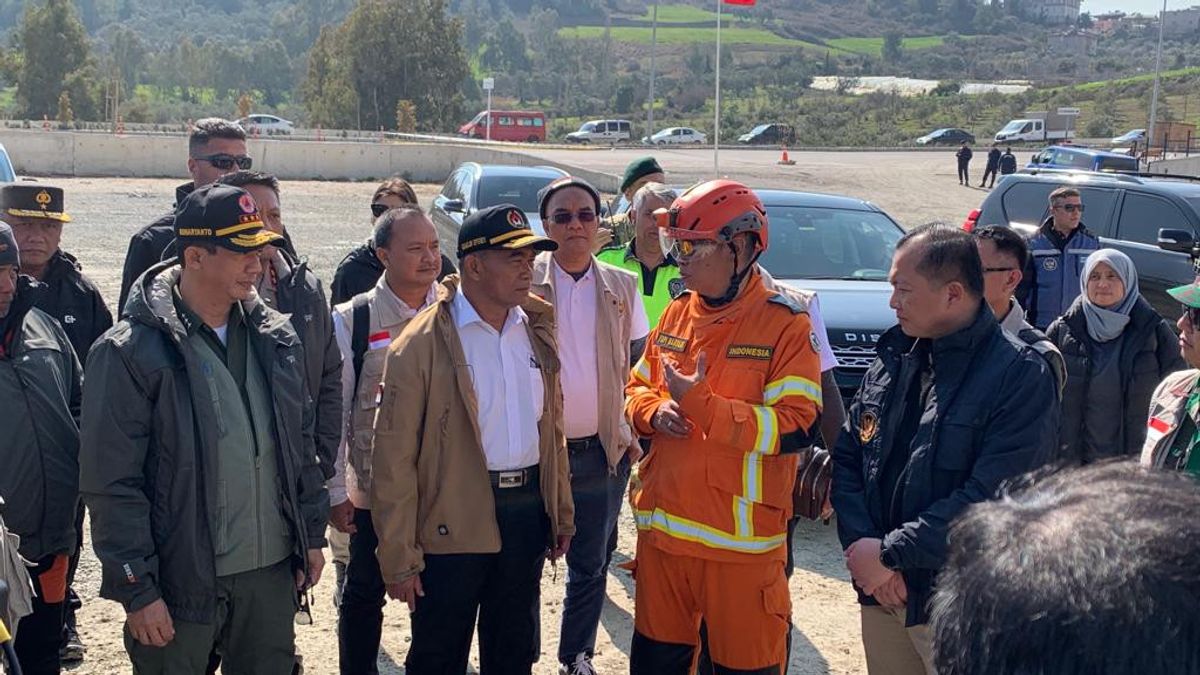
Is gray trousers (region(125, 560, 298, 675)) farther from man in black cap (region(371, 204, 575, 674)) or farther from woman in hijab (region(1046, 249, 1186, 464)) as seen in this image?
woman in hijab (region(1046, 249, 1186, 464))

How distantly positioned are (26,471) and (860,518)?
2824mm

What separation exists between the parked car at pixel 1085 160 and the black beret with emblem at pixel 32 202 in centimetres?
1891

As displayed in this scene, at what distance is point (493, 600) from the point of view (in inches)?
153

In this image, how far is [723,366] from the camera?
139 inches

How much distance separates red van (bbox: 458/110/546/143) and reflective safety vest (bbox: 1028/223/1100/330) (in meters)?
52.5

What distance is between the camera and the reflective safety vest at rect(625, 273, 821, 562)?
3346 mm

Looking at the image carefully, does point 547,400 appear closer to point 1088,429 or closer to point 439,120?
point 1088,429

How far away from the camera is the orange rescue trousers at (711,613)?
344 cm

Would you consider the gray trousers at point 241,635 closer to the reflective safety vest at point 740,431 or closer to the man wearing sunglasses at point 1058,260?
the reflective safety vest at point 740,431

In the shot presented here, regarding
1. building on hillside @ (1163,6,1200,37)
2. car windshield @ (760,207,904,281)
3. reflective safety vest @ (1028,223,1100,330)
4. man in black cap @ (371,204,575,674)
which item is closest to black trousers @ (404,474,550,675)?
man in black cap @ (371,204,575,674)

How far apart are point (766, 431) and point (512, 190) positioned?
852cm

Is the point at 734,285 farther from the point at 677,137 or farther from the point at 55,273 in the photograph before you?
the point at 677,137

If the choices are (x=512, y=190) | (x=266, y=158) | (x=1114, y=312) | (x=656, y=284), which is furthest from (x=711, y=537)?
(x=266, y=158)

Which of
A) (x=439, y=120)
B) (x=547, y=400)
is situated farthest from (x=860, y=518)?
(x=439, y=120)
